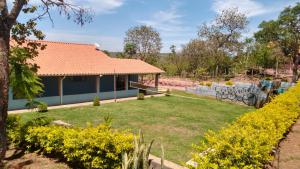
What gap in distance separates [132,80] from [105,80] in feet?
13.2

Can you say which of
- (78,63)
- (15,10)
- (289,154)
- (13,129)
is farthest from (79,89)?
(289,154)

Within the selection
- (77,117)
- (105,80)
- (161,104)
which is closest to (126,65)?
(105,80)

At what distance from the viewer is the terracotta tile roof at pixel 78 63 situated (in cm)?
1987

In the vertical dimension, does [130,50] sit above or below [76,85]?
above

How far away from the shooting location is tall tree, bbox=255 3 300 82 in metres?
47.8

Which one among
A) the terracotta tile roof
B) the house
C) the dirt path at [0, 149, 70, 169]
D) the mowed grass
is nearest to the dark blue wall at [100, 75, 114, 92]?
the house

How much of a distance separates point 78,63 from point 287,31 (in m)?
43.2

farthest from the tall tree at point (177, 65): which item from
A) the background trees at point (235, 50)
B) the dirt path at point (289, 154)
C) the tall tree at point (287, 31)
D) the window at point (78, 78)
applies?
the dirt path at point (289, 154)

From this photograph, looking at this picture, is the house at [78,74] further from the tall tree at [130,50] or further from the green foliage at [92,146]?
the tall tree at [130,50]

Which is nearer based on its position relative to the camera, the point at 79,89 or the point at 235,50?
the point at 79,89

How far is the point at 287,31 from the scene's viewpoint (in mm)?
48656

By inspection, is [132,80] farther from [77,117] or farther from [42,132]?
[42,132]

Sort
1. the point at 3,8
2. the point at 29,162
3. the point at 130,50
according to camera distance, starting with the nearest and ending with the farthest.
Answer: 1. the point at 3,8
2. the point at 29,162
3. the point at 130,50

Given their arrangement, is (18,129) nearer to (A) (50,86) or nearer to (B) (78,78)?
(A) (50,86)
